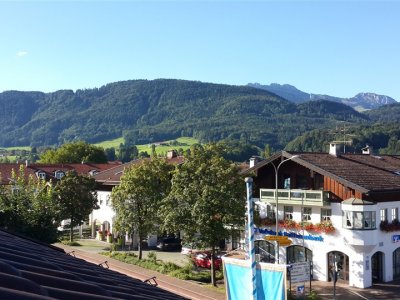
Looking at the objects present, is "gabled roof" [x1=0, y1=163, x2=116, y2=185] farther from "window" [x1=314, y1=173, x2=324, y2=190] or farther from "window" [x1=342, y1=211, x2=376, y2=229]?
"window" [x1=342, y1=211, x2=376, y2=229]

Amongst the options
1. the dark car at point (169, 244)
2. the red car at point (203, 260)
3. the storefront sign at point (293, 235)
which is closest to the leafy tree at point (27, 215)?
the red car at point (203, 260)

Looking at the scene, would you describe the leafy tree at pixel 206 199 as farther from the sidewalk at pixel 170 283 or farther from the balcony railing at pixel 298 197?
the balcony railing at pixel 298 197

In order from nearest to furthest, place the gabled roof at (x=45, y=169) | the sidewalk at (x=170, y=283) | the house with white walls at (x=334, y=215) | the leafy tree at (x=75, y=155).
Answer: the sidewalk at (x=170, y=283)
the house with white walls at (x=334, y=215)
the gabled roof at (x=45, y=169)
the leafy tree at (x=75, y=155)

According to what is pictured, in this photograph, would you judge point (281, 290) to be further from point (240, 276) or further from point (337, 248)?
point (337, 248)

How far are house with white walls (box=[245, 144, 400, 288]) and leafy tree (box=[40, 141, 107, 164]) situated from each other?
73694 millimetres

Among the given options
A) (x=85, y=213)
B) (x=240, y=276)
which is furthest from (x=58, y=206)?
(x=240, y=276)

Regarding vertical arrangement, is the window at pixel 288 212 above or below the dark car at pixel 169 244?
above

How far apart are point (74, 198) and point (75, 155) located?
62.5 m

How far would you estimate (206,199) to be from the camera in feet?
106

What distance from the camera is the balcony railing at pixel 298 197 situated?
35.1 metres

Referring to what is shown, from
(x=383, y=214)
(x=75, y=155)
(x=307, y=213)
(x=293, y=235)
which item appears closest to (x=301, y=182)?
(x=307, y=213)

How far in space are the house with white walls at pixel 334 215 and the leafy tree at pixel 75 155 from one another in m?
73.7

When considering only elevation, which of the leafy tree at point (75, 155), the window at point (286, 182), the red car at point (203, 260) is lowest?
the red car at point (203, 260)

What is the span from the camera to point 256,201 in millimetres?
40344
